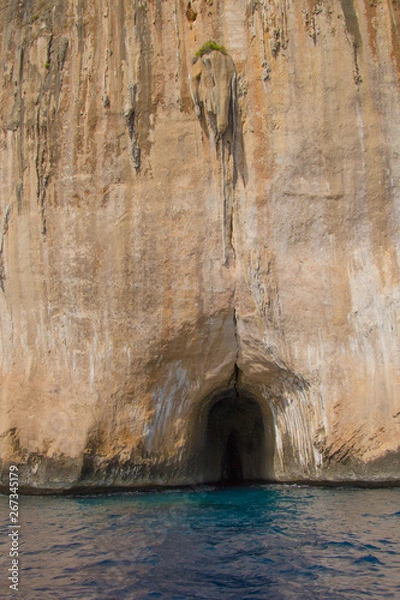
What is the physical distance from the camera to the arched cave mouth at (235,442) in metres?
13.3

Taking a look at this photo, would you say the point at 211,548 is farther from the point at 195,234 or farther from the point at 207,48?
the point at 207,48

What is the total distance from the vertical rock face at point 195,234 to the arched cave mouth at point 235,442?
1369mm

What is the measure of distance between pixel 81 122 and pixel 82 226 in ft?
6.58

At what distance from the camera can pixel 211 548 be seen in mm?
6793

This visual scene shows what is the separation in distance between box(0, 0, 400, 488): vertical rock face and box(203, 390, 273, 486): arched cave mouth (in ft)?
4.49

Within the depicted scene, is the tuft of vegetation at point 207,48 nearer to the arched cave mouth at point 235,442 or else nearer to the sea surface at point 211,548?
the arched cave mouth at point 235,442

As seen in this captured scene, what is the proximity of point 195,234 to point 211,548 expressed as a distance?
19.8ft

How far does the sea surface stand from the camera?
17.9 feet

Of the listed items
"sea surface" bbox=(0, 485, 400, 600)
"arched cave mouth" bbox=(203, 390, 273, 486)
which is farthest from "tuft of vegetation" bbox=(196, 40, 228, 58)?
"sea surface" bbox=(0, 485, 400, 600)

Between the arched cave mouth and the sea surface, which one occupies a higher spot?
the arched cave mouth

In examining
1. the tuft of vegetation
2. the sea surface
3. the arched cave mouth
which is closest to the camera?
the sea surface

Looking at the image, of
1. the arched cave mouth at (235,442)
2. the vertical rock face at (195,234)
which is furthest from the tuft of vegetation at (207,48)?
the arched cave mouth at (235,442)

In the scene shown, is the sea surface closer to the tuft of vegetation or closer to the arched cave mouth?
the arched cave mouth

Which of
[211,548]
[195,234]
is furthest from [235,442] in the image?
[211,548]
